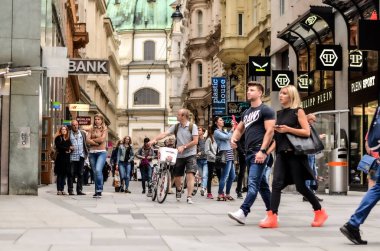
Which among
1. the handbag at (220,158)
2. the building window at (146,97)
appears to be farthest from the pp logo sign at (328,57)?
the building window at (146,97)

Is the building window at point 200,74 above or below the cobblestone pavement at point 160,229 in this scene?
above

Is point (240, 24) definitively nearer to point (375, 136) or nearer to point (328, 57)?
point (328, 57)

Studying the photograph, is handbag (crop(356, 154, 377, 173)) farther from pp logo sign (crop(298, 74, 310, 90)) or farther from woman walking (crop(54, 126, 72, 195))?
pp logo sign (crop(298, 74, 310, 90))

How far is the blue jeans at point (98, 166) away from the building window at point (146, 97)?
113 metres

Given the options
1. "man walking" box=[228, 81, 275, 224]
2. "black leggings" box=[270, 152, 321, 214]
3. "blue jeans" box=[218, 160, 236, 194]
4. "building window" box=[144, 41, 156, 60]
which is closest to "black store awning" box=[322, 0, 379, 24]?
"blue jeans" box=[218, 160, 236, 194]

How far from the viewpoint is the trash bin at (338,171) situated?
727 inches

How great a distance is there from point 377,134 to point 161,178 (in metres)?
7.21

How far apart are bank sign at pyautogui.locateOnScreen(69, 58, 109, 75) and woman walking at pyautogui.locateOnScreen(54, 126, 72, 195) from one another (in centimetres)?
309

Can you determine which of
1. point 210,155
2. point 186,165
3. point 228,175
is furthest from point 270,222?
point 210,155

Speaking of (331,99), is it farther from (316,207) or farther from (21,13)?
(316,207)

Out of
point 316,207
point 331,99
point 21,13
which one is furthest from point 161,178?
point 331,99

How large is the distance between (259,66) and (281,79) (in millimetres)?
2497

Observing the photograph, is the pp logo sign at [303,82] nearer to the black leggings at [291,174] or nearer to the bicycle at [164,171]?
the bicycle at [164,171]

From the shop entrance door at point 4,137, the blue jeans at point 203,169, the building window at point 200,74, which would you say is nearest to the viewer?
the shop entrance door at point 4,137
